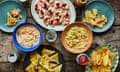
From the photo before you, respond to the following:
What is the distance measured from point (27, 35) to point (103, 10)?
0.53 metres

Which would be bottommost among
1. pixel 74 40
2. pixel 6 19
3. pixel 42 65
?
pixel 42 65

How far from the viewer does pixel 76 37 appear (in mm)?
2158

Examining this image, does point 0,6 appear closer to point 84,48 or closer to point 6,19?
point 6,19

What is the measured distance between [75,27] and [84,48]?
0.15 metres

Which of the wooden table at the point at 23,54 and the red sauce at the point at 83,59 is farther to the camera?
the wooden table at the point at 23,54

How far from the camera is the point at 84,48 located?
7.06 feet

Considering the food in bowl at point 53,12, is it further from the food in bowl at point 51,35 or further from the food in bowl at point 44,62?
the food in bowl at point 44,62

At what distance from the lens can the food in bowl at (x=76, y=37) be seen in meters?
2.15

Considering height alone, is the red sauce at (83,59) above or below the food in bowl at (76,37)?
below

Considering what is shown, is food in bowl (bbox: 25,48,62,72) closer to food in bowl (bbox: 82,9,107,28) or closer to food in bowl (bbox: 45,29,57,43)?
food in bowl (bbox: 45,29,57,43)

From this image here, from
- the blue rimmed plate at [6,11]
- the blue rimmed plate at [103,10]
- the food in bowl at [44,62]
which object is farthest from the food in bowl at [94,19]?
the blue rimmed plate at [6,11]

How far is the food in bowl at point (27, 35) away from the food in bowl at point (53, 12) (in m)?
0.10

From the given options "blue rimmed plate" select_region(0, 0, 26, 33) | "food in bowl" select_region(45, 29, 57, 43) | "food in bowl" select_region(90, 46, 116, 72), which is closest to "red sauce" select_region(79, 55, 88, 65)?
"food in bowl" select_region(90, 46, 116, 72)

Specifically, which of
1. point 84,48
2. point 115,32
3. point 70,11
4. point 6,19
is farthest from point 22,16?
point 115,32
